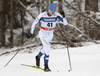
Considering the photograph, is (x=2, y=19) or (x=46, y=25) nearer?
(x=46, y=25)

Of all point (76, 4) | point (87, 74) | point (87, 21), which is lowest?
point (87, 74)

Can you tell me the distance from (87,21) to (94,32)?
105 cm

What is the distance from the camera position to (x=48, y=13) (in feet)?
17.1

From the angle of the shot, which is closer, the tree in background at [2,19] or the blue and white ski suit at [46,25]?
the blue and white ski suit at [46,25]

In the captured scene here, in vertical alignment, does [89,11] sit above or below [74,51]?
above

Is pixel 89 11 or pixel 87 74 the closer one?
pixel 87 74

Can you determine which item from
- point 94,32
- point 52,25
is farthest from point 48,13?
point 94,32

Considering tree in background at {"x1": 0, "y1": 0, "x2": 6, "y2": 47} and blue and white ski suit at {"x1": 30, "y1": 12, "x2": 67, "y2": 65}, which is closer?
blue and white ski suit at {"x1": 30, "y1": 12, "x2": 67, "y2": 65}

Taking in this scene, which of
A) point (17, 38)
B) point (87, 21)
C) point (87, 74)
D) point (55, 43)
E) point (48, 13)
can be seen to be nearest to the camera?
point (87, 74)

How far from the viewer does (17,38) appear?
1997cm

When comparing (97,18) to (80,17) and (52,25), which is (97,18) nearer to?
(80,17)

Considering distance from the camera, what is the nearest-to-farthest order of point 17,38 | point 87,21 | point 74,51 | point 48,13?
point 48,13, point 74,51, point 87,21, point 17,38

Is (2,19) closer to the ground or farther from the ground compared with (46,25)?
closer to the ground

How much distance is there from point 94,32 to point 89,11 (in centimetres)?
176
